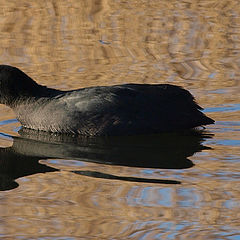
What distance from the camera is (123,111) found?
839 centimetres

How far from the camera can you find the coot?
27.6 ft

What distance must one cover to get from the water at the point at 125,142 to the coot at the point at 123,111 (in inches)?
5.7

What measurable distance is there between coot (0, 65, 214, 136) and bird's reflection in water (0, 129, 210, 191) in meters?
0.12

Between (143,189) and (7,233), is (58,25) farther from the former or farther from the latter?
(7,233)

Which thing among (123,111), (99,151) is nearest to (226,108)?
(123,111)

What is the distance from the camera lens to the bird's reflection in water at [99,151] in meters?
7.47

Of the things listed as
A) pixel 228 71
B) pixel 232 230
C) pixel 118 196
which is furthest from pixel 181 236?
pixel 228 71

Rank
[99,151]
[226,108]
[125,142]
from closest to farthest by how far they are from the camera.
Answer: [99,151], [125,142], [226,108]

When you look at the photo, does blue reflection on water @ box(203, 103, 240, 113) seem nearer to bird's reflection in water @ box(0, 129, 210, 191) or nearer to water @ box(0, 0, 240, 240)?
water @ box(0, 0, 240, 240)

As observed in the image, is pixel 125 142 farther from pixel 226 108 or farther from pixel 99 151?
pixel 226 108

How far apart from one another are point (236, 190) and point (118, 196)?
0.95 m

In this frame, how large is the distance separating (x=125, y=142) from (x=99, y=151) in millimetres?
374

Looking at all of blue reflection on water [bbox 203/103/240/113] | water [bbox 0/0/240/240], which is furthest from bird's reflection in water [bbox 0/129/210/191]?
blue reflection on water [bbox 203/103/240/113]

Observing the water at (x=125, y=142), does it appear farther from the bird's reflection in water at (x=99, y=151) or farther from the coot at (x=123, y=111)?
the coot at (x=123, y=111)
